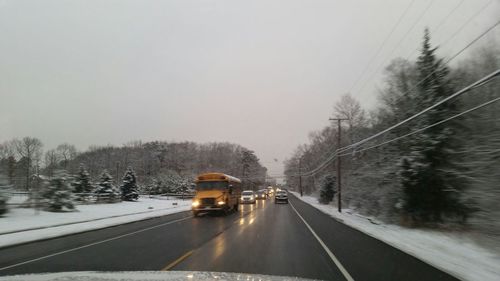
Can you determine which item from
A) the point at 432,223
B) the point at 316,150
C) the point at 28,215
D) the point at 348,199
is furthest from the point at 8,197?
the point at 316,150

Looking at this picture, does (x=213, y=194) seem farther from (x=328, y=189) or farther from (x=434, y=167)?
(x=328, y=189)

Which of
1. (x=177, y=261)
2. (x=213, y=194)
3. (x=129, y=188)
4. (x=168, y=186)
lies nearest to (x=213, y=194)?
(x=213, y=194)

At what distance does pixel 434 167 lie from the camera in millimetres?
24922

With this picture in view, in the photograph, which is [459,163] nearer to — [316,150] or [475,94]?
[475,94]

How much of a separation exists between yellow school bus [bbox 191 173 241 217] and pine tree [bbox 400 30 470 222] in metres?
13.6

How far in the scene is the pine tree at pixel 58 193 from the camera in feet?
105

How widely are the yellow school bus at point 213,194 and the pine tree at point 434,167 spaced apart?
44.5 ft

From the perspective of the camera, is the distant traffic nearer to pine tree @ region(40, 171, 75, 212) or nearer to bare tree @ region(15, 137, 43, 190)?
pine tree @ region(40, 171, 75, 212)

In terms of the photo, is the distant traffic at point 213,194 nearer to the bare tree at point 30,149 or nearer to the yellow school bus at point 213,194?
the yellow school bus at point 213,194

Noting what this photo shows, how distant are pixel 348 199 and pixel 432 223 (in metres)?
22.7

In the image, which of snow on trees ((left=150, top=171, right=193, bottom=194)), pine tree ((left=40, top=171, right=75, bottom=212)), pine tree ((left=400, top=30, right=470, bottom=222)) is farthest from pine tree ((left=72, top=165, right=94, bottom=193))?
pine tree ((left=400, top=30, right=470, bottom=222))

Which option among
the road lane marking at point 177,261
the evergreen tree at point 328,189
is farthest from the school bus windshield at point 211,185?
the evergreen tree at point 328,189

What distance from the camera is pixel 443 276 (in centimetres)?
1004

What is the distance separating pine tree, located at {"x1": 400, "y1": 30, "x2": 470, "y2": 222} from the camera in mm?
24172
